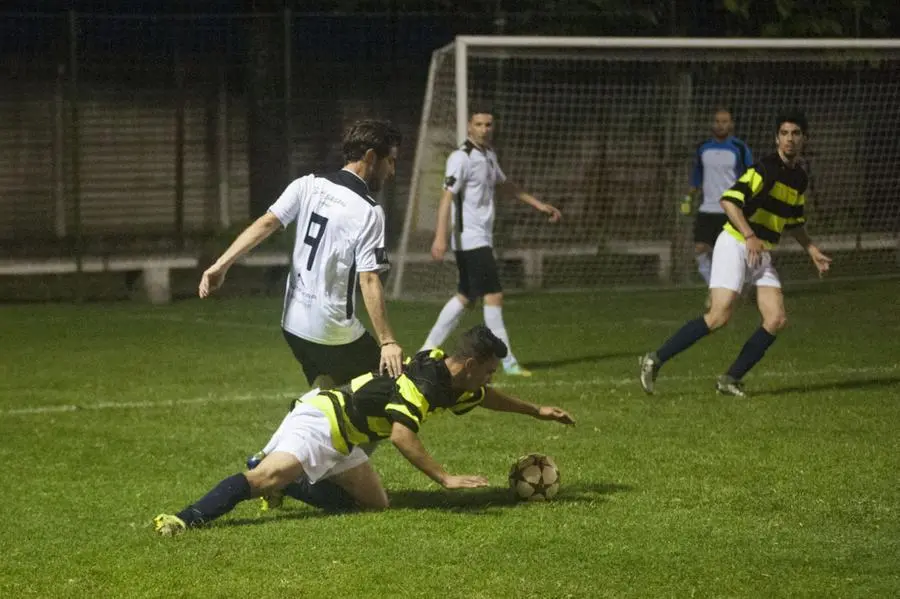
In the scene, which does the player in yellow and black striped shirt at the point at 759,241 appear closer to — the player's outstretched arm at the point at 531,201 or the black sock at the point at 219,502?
the player's outstretched arm at the point at 531,201

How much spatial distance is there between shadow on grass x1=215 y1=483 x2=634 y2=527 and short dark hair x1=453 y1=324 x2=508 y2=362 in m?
0.83

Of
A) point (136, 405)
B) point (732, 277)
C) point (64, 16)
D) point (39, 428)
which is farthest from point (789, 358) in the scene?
point (64, 16)

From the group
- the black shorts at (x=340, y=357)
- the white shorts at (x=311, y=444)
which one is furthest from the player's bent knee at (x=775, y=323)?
the white shorts at (x=311, y=444)

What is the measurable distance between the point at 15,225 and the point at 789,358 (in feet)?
35.1

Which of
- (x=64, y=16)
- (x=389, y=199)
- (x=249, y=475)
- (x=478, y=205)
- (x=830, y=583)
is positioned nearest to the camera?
(x=830, y=583)

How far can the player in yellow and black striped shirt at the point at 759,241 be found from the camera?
10.5 meters

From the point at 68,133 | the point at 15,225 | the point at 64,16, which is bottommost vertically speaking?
the point at 15,225

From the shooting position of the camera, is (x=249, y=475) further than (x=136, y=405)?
No

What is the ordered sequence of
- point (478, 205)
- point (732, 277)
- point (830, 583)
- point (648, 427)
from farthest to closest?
point (478, 205) → point (732, 277) → point (648, 427) → point (830, 583)

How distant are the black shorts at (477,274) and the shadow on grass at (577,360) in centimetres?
83

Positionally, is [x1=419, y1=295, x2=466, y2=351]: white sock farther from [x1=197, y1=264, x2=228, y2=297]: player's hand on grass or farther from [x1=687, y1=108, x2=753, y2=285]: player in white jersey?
[x1=197, y1=264, x2=228, y2=297]: player's hand on grass

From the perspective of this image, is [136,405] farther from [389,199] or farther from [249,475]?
[389,199]

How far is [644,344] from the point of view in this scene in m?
13.8

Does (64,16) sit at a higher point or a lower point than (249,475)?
higher
